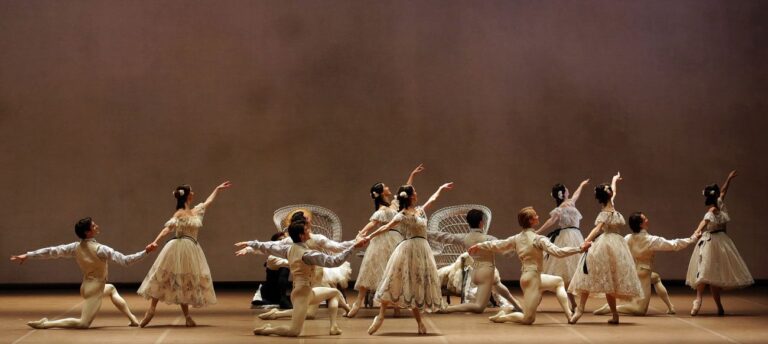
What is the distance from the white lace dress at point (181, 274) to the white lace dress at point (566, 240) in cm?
296

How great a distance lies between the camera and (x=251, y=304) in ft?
31.9

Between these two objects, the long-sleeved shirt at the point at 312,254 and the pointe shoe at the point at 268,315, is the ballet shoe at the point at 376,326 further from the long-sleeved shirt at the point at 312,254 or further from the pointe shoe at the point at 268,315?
the pointe shoe at the point at 268,315

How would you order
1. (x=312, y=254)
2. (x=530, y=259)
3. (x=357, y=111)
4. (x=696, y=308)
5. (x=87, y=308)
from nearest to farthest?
(x=312, y=254) < (x=87, y=308) < (x=530, y=259) < (x=696, y=308) < (x=357, y=111)

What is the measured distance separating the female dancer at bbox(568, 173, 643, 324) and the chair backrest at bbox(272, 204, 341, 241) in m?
2.48

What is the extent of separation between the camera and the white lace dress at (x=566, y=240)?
9.21 meters

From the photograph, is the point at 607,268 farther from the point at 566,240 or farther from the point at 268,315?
the point at 268,315

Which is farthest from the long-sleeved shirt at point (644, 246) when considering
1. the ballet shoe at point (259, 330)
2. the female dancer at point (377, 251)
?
the ballet shoe at point (259, 330)

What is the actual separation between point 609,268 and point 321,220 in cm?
328

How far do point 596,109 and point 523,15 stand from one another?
4.27 ft

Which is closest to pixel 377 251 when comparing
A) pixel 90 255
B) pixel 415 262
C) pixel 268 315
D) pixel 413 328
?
pixel 268 315

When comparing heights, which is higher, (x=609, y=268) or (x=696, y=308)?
(x=609, y=268)

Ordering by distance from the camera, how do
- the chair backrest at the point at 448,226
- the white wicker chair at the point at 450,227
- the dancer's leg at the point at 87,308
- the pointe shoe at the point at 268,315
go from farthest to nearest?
the chair backrest at the point at 448,226
the white wicker chair at the point at 450,227
the pointe shoe at the point at 268,315
the dancer's leg at the point at 87,308

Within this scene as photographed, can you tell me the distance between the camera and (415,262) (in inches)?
296

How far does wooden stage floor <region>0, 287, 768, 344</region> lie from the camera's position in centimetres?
720
